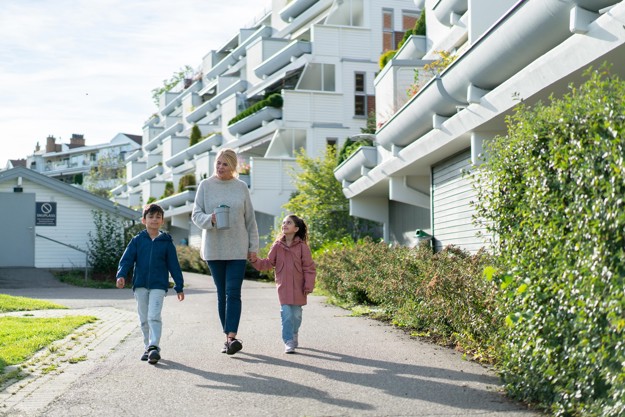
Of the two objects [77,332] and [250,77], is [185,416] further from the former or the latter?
[250,77]

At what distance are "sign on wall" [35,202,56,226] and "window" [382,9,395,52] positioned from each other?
1519cm

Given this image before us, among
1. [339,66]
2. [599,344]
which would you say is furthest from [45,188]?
[599,344]

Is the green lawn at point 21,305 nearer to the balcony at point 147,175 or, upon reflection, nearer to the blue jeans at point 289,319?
the blue jeans at point 289,319

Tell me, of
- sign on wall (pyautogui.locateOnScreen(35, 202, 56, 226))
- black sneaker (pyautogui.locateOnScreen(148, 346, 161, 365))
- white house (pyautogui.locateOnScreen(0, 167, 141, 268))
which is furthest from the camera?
sign on wall (pyautogui.locateOnScreen(35, 202, 56, 226))

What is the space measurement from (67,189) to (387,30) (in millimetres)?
14982

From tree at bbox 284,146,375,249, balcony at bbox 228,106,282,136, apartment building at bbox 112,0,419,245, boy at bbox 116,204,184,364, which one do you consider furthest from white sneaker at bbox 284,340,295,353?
balcony at bbox 228,106,282,136

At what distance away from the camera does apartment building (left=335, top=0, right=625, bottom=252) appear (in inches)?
321

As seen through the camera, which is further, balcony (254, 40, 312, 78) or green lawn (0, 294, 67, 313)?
balcony (254, 40, 312, 78)

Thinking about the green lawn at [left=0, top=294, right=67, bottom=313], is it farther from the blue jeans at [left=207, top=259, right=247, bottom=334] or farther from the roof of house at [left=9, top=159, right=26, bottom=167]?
the roof of house at [left=9, top=159, right=26, bottom=167]

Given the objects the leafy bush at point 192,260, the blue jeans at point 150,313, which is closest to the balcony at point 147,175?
the leafy bush at point 192,260

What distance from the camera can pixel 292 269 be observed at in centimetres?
939

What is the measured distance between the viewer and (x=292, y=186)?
115 feet

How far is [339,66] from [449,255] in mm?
26694

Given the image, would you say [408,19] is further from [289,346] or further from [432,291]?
[289,346]
